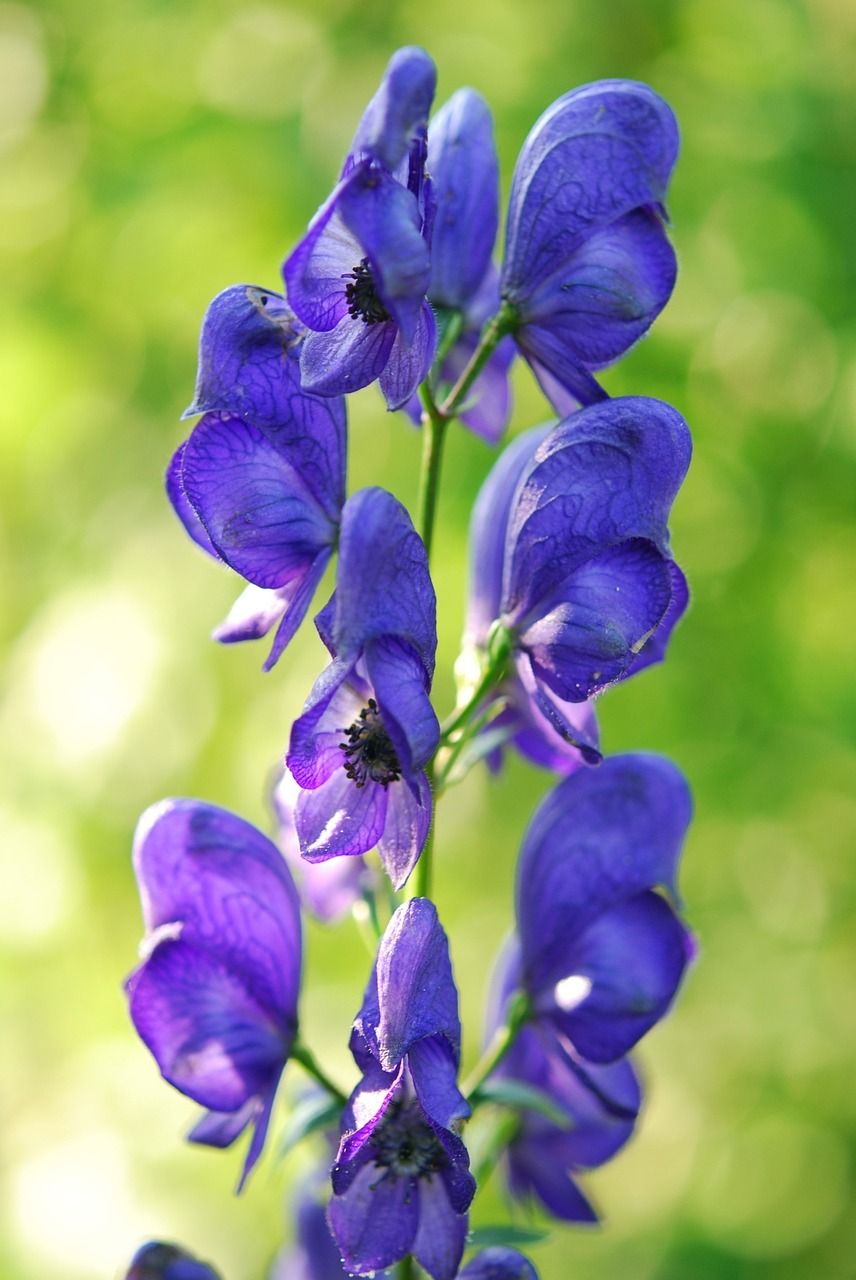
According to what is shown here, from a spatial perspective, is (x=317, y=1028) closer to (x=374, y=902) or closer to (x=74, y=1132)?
(x=74, y=1132)

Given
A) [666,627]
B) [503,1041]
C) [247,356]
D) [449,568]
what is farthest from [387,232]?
[449,568]

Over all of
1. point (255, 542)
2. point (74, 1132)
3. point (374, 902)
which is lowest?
point (74, 1132)

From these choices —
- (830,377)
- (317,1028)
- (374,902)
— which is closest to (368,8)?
(830,377)

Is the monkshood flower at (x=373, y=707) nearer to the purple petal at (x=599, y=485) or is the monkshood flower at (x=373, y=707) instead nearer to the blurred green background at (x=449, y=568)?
the purple petal at (x=599, y=485)

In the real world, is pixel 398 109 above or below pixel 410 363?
above

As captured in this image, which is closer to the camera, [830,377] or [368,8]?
[830,377]

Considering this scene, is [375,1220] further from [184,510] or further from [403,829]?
[184,510]
